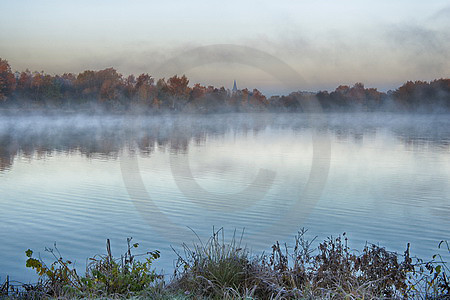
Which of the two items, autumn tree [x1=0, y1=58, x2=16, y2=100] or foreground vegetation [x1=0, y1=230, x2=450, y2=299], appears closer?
foreground vegetation [x1=0, y1=230, x2=450, y2=299]

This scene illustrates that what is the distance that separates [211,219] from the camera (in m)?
12.8

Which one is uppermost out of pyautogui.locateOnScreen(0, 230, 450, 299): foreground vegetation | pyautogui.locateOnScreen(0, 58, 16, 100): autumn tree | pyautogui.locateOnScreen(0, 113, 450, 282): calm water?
pyautogui.locateOnScreen(0, 58, 16, 100): autumn tree

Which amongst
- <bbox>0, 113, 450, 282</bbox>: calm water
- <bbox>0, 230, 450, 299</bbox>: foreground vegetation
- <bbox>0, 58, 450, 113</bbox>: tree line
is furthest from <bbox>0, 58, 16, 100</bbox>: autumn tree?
<bbox>0, 230, 450, 299</bbox>: foreground vegetation

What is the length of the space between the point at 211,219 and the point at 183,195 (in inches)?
133

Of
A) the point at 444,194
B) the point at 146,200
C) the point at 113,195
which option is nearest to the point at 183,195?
the point at 146,200

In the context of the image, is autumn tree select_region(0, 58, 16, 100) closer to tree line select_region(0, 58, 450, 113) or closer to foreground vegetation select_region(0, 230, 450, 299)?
tree line select_region(0, 58, 450, 113)

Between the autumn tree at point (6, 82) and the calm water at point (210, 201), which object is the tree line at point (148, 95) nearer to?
the autumn tree at point (6, 82)

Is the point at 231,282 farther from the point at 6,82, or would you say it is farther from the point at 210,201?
the point at 6,82

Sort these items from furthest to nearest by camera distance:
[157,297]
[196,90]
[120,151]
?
[196,90]
[120,151]
[157,297]

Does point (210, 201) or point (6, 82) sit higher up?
point (6, 82)

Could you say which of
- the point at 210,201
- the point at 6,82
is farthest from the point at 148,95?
the point at 210,201

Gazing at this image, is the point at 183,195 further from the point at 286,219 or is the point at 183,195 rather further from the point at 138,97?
the point at 138,97

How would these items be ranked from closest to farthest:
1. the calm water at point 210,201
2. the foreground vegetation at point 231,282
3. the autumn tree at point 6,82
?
1. the foreground vegetation at point 231,282
2. the calm water at point 210,201
3. the autumn tree at point 6,82

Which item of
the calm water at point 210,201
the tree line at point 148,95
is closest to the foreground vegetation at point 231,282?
the calm water at point 210,201
